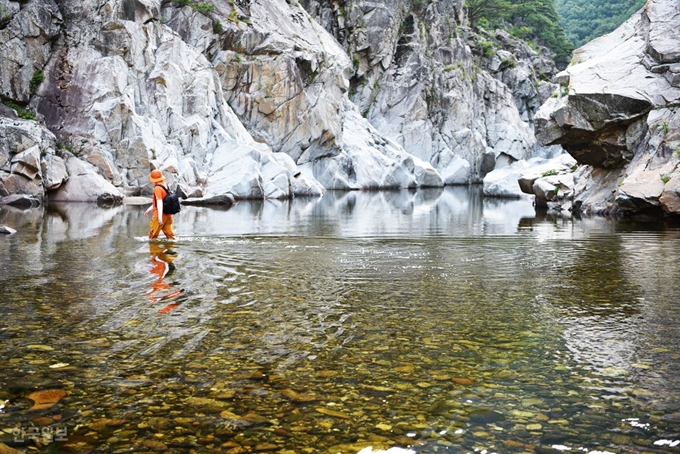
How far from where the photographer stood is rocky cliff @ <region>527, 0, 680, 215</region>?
85.6 feet

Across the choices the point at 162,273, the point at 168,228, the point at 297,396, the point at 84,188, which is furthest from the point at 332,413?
the point at 84,188

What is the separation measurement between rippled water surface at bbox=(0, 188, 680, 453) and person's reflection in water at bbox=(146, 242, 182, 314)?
60 mm

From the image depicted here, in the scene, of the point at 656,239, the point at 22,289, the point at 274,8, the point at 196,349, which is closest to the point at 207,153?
the point at 274,8

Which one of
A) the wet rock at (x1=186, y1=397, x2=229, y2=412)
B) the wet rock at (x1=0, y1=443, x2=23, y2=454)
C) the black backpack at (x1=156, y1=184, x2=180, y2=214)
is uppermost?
the black backpack at (x1=156, y1=184, x2=180, y2=214)

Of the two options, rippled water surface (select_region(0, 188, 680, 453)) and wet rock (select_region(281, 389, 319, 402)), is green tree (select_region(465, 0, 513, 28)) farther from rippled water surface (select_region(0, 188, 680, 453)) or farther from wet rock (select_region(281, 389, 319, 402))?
wet rock (select_region(281, 389, 319, 402))

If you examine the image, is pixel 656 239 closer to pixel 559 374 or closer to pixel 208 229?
pixel 208 229

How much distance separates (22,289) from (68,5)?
3752cm

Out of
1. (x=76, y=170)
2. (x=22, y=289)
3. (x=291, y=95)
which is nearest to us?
(x=22, y=289)

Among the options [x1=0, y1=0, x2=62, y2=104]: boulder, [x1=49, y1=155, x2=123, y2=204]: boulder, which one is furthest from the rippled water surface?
[x1=0, y1=0, x2=62, y2=104]: boulder

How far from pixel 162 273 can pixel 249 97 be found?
46.7m

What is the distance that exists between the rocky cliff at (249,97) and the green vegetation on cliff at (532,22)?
9640 mm

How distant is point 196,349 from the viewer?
5.89m

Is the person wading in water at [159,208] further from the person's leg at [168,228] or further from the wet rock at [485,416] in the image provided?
the wet rock at [485,416]

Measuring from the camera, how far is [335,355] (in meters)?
5.79
